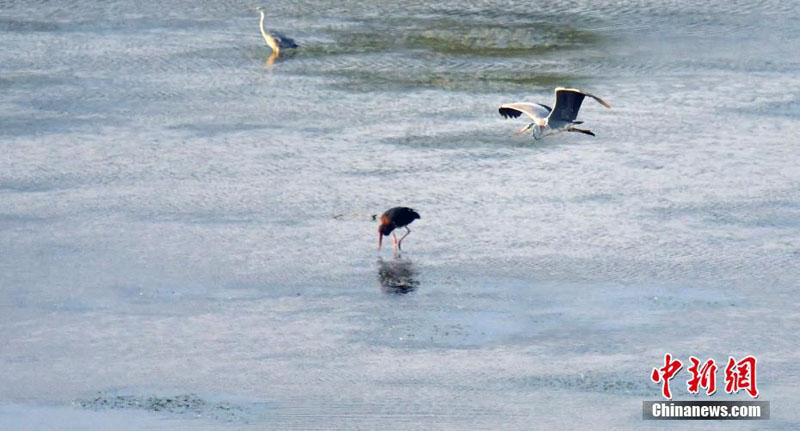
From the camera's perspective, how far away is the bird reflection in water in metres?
11.2

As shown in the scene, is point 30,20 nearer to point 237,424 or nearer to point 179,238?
point 179,238

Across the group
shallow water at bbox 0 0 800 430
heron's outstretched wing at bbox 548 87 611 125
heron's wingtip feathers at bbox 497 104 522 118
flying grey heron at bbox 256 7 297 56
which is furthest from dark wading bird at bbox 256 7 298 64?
heron's outstretched wing at bbox 548 87 611 125

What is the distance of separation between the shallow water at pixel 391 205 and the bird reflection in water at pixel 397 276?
0.08 ft

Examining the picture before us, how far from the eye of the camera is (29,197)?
1338 centimetres

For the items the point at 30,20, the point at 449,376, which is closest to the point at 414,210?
the point at 449,376

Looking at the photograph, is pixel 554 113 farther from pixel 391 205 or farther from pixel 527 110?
pixel 391 205

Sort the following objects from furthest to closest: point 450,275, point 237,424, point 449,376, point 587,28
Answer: point 587,28
point 450,275
point 449,376
point 237,424

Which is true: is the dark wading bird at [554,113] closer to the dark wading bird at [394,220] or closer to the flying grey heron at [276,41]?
the dark wading bird at [394,220]

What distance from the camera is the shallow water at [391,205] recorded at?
31.9 ft

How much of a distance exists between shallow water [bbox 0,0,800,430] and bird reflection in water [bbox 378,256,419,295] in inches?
1.0

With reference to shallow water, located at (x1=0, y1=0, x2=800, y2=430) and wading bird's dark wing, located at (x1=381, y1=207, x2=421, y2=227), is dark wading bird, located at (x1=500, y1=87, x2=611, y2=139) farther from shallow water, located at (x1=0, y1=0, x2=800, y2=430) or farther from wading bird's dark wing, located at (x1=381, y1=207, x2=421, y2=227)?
wading bird's dark wing, located at (x1=381, y1=207, x2=421, y2=227)

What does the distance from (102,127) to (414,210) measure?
418cm

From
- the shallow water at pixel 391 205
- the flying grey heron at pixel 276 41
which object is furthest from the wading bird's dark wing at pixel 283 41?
the shallow water at pixel 391 205

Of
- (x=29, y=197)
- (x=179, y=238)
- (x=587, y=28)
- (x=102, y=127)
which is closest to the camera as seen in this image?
(x=179, y=238)
